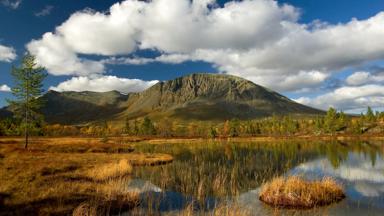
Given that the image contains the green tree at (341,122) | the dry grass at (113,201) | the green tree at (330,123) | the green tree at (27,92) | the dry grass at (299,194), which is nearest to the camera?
A: the dry grass at (113,201)

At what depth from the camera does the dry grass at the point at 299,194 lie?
20.5 meters

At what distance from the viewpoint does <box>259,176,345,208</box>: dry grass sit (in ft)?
67.1

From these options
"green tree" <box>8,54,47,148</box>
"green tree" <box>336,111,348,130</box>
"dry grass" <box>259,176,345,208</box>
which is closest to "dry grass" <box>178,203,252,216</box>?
"dry grass" <box>259,176,345,208</box>

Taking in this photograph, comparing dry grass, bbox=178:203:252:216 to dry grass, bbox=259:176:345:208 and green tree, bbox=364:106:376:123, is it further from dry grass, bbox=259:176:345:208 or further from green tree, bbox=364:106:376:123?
green tree, bbox=364:106:376:123

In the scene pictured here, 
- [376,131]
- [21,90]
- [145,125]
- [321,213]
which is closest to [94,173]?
[321,213]

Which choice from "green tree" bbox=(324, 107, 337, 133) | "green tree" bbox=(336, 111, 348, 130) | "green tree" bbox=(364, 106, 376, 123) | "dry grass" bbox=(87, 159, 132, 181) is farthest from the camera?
"green tree" bbox=(364, 106, 376, 123)

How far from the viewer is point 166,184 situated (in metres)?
27.6

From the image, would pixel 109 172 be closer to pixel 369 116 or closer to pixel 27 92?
pixel 27 92

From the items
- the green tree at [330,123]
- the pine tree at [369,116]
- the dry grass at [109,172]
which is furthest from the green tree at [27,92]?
the pine tree at [369,116]

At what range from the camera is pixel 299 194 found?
69.4 ft

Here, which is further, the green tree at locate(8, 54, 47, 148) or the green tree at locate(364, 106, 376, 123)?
the green tree at locate(364, 106, 376, 123)

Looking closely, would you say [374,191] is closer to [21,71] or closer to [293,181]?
[293,181]

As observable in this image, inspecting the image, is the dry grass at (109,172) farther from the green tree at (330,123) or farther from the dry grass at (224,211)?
the green tree at (330,123)

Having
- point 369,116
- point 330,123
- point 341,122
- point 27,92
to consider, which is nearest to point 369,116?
point 369,116
